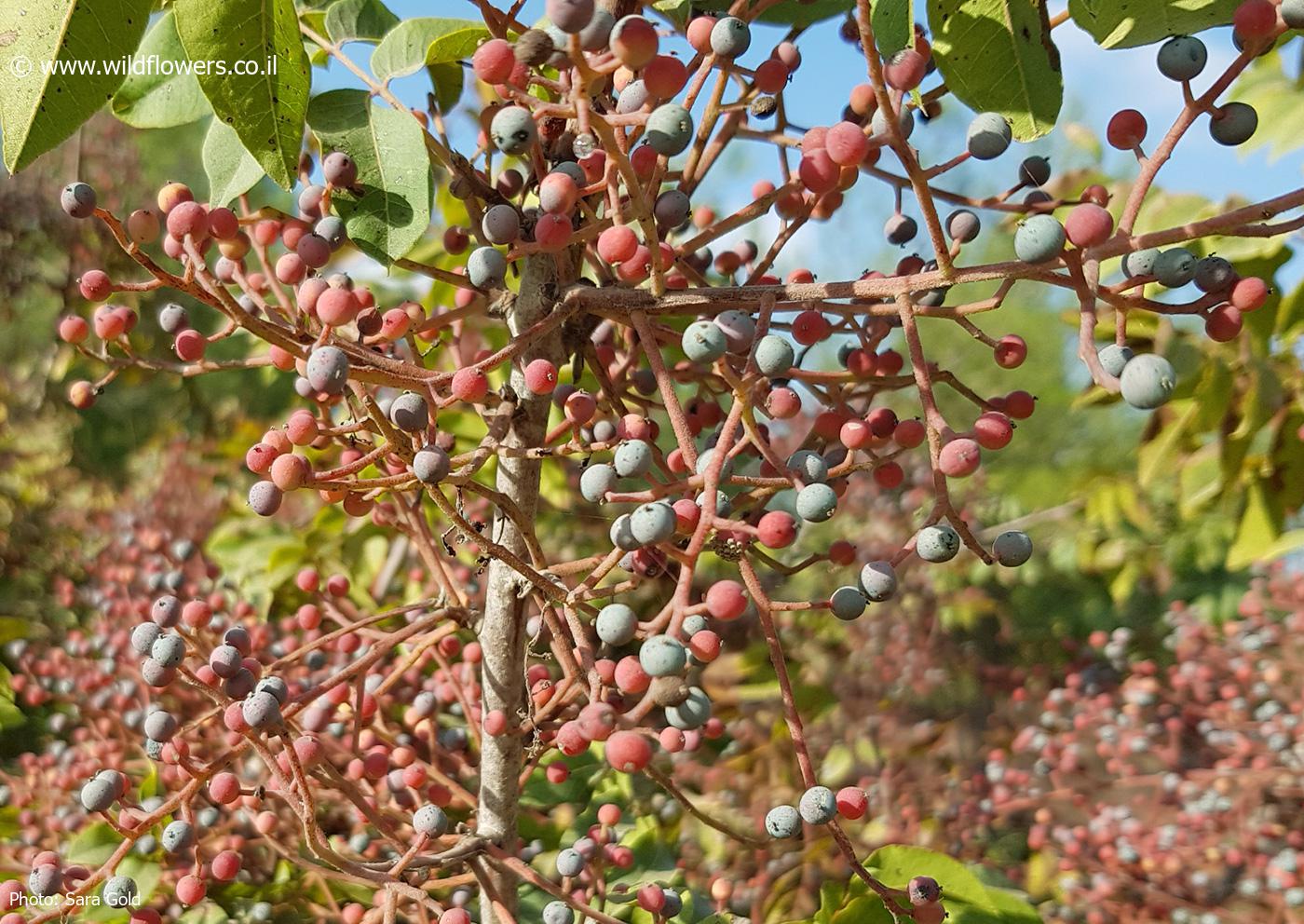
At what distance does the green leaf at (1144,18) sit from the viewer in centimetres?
62

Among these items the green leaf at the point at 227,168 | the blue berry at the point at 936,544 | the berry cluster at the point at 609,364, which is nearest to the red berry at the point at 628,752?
the berry cluster at the point at 609,364

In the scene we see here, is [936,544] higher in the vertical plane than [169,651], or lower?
higher

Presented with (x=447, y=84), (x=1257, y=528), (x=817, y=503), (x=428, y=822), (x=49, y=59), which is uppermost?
(x=1257, y=528)

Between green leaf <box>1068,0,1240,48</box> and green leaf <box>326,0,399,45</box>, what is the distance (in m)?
0.62

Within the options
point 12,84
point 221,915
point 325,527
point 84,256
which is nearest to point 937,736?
point 325,527

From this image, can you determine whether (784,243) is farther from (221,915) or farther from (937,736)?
(937,736)

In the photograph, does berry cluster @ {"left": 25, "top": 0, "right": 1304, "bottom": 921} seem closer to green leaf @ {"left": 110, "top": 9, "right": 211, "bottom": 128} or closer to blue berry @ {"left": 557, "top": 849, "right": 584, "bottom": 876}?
blue berry @ {"left": 557, "top": 849, "right": 584, "bottom": 876}

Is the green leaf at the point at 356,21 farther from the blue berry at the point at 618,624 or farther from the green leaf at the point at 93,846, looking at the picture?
the green leaf at the point at 93,846

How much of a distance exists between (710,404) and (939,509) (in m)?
0.33

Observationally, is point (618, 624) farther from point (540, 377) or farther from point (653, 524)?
point (540, 377)

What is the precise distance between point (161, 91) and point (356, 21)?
0.19 meters

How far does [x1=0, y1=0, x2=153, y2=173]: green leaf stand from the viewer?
1.97 feet

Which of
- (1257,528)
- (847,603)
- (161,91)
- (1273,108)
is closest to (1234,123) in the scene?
(847,603)

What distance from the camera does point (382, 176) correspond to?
705 millimetres
